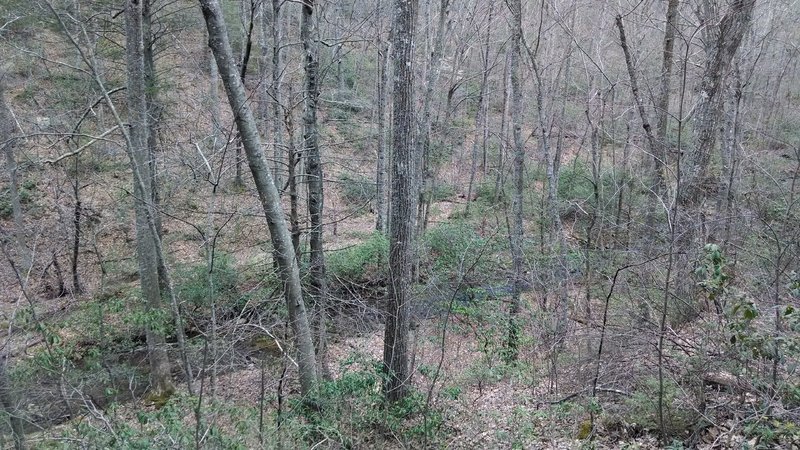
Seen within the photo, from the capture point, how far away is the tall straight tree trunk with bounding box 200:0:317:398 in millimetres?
5113

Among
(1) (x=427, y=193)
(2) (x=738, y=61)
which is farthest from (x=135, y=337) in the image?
(2) (x=738, y=61)

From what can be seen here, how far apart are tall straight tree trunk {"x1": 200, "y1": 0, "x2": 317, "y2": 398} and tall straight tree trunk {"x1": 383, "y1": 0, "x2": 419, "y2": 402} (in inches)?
42.8

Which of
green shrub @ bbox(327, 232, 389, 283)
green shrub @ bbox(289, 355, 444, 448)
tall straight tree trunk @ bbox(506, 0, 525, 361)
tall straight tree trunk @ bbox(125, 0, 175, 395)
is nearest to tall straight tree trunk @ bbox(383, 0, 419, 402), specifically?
green shrub @ bbox(289, 355, 444, 448)

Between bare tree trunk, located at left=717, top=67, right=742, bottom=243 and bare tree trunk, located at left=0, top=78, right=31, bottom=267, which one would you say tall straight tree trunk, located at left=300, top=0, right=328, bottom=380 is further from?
bare tree trunk, located at left=0, top=78, right=31, bottom=267

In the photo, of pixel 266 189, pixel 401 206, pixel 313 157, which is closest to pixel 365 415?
pixel 401 206

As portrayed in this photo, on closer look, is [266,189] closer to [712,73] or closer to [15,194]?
[712,73]

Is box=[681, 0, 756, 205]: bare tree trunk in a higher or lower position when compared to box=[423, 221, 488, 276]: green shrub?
higher

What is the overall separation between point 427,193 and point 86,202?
1028 centimetres

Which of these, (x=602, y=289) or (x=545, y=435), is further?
(x=602, y=289)

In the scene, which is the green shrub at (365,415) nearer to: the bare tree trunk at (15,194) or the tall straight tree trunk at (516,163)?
the tall straight tree trunk at (516,163)

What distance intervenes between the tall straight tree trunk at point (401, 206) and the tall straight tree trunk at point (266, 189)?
109 cm

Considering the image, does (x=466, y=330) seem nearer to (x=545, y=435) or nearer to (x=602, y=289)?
(x=602, y=289)

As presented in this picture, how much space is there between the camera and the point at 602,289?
877 cm

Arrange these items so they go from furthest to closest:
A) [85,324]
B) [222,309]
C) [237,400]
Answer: [222,309] → [85,324] → [237,400]
